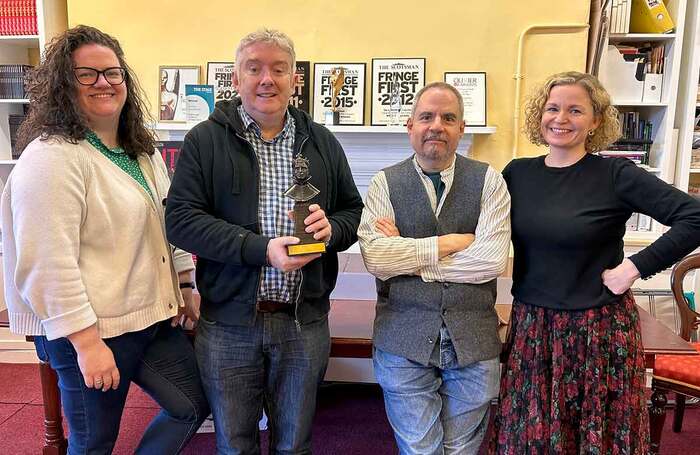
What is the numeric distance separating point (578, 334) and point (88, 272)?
4.33 feet

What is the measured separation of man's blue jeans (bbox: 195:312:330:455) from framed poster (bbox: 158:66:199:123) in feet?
7.51

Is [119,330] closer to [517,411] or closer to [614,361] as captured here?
[517,411]

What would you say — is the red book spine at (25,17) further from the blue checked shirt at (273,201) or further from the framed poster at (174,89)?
the blue checked shirt at (273,201)

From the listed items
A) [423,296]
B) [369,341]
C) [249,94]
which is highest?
[249,94]

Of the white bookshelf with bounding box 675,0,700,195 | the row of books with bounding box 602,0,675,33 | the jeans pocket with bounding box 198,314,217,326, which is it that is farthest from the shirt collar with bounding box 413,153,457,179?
the white bookshelf with bounding box 675,0,700,195

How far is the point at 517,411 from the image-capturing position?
1522mm

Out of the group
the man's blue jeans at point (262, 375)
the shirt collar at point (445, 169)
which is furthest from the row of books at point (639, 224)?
the man's blue jeans at point (262, 375)

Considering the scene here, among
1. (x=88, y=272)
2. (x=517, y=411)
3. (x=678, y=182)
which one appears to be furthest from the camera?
(x=678, y=182)

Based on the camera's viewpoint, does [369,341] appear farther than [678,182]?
No

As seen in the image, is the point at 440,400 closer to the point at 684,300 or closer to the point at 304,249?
the point at 304,249

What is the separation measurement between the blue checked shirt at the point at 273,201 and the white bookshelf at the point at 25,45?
263 centimetres

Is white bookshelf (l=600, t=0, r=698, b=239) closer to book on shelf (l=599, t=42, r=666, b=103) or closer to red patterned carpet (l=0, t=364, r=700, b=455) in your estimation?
book on shelf (l=599, t=42, r=666, b=103)

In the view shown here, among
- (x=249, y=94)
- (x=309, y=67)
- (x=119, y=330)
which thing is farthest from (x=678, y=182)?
(x=119, y=330)

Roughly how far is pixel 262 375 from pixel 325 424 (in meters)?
1.24
